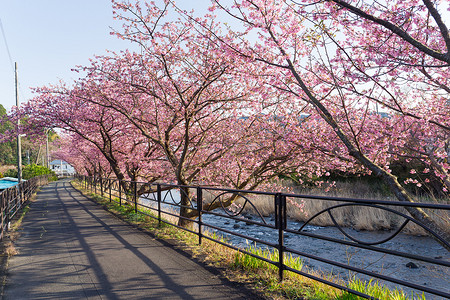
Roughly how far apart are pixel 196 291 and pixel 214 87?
21.5 feet

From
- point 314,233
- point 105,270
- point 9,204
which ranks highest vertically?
point 9,204

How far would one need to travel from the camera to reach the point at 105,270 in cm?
486

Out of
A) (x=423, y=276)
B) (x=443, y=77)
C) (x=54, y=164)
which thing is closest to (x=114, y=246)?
(x=443, y=77)

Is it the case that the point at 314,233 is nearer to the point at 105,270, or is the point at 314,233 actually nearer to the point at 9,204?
the point at 105,270

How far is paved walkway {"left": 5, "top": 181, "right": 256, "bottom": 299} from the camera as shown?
3.95 meters

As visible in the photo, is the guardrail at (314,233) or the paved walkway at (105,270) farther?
the paved walkway at (105,270)

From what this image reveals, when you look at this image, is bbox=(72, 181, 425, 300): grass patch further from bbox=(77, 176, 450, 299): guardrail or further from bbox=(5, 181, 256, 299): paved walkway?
bbox=(5, 181, 256, 299): paved walkway

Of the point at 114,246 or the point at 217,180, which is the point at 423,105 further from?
the point at 114,246

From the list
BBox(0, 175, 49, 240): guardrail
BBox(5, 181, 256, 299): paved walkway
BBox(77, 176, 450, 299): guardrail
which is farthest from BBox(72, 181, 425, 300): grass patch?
BBox(0, 175, 49, 240): guardrail

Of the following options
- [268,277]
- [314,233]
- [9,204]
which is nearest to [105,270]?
[268,277]

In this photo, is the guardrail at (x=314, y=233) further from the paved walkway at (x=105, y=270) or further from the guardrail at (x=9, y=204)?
the guardrail at (x=9, y=204)

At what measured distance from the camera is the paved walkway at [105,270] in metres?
3.95

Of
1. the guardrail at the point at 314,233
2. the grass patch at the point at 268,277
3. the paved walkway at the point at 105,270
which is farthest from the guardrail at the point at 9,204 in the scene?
the grass patch at the point at 268,277

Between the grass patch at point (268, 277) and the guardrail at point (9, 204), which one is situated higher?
the guardrail at point (9, 204)
